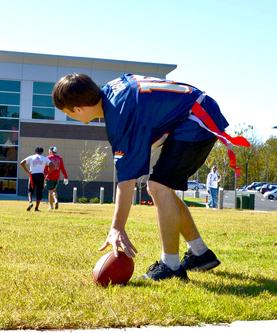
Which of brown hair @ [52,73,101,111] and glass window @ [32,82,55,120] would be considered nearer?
brown hair @ [52,73,101,111]

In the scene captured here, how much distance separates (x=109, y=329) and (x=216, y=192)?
75.2 feet

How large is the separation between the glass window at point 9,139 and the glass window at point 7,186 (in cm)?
278

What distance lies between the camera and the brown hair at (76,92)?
14.8 ft

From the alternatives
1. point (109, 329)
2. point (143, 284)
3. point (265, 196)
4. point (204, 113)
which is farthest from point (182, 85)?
point (265, 196)

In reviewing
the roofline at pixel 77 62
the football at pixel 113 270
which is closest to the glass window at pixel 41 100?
the roofline at pixel 77 62

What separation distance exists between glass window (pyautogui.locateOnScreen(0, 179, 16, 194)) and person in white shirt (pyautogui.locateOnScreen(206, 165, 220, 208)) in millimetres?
21242

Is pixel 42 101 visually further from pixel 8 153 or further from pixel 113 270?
pixel 113 270

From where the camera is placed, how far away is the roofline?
4253cm

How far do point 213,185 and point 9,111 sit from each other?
23.1 meters

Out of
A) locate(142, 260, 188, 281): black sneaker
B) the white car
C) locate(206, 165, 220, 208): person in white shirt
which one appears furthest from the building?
locate(142, 260, 188, 281): black sneaker

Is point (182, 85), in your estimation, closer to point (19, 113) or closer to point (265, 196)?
point (19, 113)

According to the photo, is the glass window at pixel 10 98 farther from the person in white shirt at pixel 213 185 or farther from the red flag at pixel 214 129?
the red flag at pixel 214 129

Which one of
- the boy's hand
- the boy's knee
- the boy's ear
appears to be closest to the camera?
the boy's hand

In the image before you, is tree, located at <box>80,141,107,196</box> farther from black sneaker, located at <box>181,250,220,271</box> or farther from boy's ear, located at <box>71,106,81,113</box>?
boy's ear, located at <box>71,106,81,113</box>
